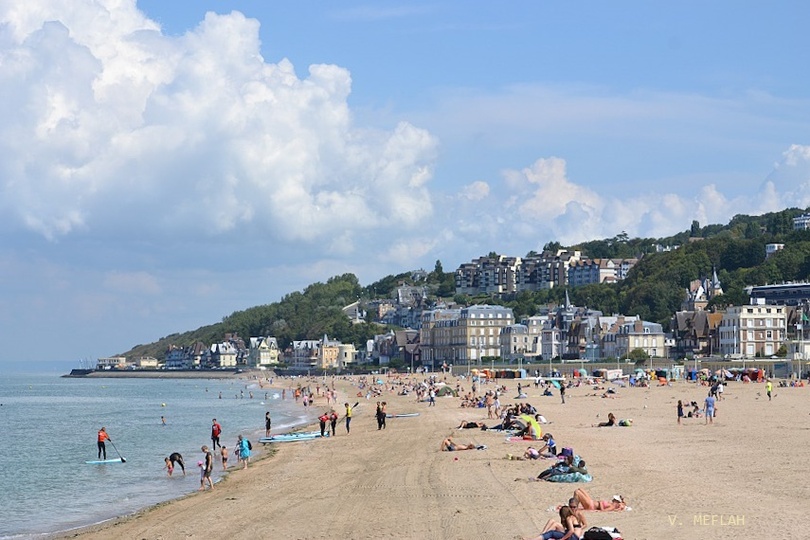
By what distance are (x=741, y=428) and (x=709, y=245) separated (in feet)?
418

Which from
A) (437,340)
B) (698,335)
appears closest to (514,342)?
(437,340)

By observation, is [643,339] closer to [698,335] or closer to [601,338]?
[698,335]

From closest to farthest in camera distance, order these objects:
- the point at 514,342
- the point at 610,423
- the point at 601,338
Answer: the point at 610,423 → the point at 601,338 → the point at 514,342

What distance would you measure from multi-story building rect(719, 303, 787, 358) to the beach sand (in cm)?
6807

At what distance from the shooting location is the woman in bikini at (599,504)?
17031 mm

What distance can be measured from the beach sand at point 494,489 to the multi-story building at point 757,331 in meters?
68.1

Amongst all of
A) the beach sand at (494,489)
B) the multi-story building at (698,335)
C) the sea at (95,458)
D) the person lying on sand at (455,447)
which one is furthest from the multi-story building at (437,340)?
the person lying on sand at (455,447)

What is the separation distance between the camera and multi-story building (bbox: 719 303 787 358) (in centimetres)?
10188

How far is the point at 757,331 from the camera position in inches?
4026

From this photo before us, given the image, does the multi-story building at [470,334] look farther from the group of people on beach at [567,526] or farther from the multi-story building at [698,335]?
the group of people on beach at [567,526]

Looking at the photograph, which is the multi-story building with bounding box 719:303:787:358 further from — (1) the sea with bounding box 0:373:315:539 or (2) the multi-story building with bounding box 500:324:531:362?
(1) the sea with bounding box 0:373:315:539

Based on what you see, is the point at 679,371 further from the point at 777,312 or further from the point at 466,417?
the point at 466,417

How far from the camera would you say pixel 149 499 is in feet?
82.4

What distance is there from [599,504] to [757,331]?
9042cm
